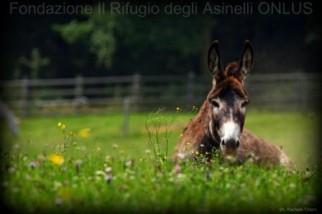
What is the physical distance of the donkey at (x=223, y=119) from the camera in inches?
317

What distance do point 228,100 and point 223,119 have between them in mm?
253

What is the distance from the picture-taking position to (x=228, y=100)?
8367 mm

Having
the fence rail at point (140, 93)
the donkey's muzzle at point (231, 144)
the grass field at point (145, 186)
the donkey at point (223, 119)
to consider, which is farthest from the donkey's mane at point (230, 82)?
the fence rail at point (140, 93)

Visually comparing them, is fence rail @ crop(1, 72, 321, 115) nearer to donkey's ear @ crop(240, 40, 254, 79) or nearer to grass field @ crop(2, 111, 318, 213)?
donkey's ear @ crop(240, 40, 254, 79)

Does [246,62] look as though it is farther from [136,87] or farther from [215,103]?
[136,87]

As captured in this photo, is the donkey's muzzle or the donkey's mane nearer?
the donkey's muzzle

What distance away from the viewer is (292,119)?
108ft

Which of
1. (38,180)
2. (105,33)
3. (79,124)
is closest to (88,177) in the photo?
(38,180)

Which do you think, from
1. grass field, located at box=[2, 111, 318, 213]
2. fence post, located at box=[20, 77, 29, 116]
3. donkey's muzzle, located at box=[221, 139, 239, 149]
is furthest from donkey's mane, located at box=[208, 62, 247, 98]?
fence post, located at box=[20, 77, 29, 116]

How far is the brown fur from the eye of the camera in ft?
27.9

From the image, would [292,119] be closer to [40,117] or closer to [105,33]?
[40,117]

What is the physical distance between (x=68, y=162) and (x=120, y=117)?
2618 cm

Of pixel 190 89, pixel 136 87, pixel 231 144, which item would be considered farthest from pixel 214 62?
pixel 136 87

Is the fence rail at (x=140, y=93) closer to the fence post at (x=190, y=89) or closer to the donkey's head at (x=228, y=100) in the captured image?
the fence post at (x=190, y=89)
